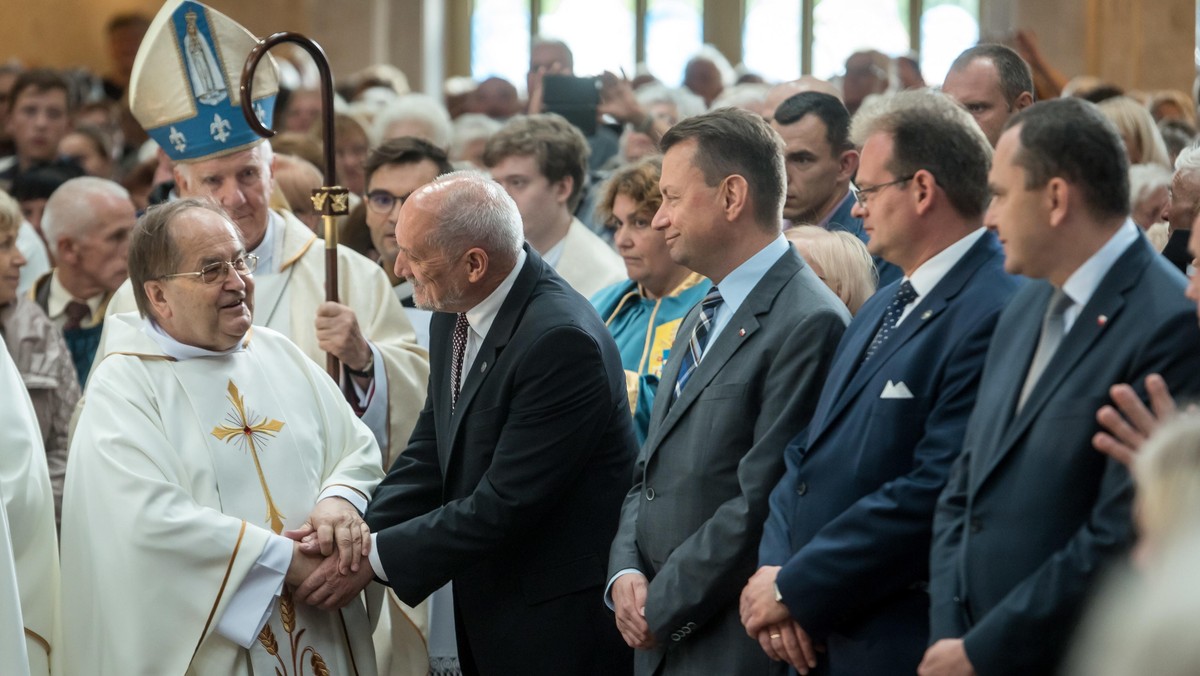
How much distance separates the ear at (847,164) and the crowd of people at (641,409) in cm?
1

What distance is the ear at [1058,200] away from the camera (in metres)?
3.00

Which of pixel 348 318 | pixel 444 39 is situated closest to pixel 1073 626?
pixel 348 318

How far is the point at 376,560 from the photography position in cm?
424

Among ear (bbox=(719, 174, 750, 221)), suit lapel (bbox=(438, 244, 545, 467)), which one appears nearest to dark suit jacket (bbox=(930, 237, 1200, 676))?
ear (bbox=(719, 174, 750, 221))

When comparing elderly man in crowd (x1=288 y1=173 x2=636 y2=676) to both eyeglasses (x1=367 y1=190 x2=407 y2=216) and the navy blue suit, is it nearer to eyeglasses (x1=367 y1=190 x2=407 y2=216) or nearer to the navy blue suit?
the navy blue suit

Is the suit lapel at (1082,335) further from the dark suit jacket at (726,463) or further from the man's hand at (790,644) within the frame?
the dark suit jacket at (726,463)

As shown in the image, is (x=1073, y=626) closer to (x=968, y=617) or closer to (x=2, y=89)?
(x=968, y=617)

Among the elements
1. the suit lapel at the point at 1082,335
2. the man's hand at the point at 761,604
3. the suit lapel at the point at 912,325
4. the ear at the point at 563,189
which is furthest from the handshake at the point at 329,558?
the ear at the point at 563,189

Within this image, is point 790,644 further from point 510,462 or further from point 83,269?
point 83,269

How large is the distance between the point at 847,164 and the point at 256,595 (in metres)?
2.36

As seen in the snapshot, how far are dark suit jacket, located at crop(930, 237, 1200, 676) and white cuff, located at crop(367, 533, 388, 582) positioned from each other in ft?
5.33

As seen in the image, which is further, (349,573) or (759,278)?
(349,573)

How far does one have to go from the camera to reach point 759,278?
3.92 m

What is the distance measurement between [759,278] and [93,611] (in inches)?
72.4
